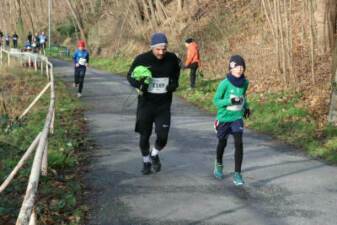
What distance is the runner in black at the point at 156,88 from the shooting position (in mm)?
5855

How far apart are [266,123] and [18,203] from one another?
6692 mm

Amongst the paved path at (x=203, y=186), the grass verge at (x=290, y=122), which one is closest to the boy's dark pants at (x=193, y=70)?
the grass verge at (x=290, y=122)

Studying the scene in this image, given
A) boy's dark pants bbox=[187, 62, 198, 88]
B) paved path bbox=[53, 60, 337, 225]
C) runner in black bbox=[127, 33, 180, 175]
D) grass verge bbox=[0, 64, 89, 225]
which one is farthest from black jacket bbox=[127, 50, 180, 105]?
boy's dark pants bbox=[187, 62, 198, 88]

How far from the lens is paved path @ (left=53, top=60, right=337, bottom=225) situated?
4691mm

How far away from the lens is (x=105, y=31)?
40.3 m

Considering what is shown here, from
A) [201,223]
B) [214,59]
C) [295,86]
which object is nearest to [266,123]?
[295,86]

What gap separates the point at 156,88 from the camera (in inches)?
236

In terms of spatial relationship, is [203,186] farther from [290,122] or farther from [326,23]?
[326,23]

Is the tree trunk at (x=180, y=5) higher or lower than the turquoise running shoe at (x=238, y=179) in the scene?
higher

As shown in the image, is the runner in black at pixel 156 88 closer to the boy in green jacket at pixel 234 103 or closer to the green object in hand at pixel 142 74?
the green object in hand at pixel 142 74

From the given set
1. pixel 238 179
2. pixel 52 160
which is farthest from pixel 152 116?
pixel 52 160

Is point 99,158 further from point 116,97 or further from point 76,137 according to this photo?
point 116,97

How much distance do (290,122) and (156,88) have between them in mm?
5052

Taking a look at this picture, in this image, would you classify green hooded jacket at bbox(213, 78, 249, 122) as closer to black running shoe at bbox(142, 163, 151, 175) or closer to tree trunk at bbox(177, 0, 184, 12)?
black running shoe at bbox(142, 163, 151, 175)
